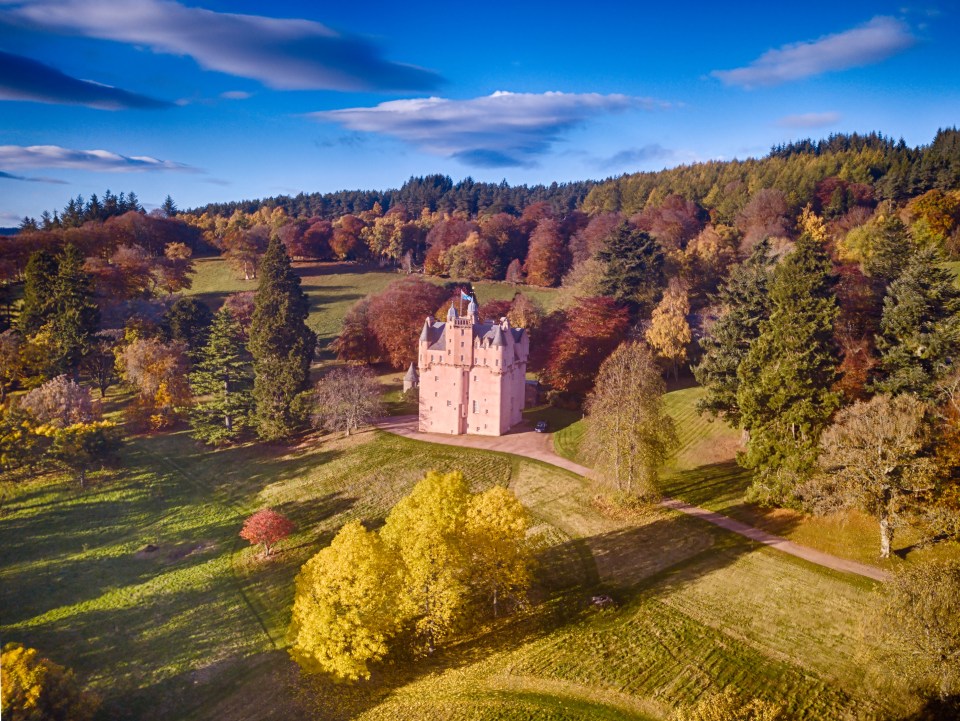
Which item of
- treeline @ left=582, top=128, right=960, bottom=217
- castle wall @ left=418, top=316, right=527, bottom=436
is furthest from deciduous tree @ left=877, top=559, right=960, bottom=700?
treeline @ left=582, top=128, right=960, bottom=217

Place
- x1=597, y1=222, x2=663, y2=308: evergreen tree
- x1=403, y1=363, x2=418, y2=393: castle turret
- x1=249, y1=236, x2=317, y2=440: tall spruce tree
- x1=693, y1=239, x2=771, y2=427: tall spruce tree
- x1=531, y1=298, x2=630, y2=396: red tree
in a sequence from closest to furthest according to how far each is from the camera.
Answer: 1. x1=693, y1=239, x2=771, y2=427: tall spruce tree
2. x1=249, y1=236, x2=317, y2=440: tall spruce tree
3. x1=531, y1=298, x2=630, y2=396: red tree
4. x1=403, y1=363, x2=418, y2=393: castle turret
5. x1=597, y1=222, x2=663, y2=308: evergreen tree

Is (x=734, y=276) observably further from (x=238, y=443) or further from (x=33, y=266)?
(x=33, y=266)

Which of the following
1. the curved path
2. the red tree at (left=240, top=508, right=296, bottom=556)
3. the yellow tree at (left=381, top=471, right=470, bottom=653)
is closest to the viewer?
the yellow tree at (left=381, top=471, right=470, bottom=653)

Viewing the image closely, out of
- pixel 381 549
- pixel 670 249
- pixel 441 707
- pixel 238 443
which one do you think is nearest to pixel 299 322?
pixel 238 443

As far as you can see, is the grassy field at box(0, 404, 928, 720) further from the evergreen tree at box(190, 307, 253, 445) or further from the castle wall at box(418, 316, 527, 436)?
the evergreen tree at box(190, 307, 253, 445)

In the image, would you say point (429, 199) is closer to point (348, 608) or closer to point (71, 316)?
point (71, 316)

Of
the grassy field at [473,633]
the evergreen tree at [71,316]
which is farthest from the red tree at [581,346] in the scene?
the evergreen tree at [71,316]
